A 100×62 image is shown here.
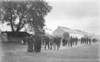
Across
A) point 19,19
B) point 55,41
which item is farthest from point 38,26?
point 55,41

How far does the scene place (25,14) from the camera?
34625mm

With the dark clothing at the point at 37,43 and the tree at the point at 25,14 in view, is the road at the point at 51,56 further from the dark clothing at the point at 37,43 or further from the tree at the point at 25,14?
the tree at the point at 25,14

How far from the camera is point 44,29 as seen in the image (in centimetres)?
3712

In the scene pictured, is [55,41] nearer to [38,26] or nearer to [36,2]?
[38,26]

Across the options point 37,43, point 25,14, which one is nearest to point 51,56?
point 37,43

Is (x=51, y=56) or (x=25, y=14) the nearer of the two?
(x=51, y=56)

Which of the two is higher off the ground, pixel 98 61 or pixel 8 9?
pixel 8 9

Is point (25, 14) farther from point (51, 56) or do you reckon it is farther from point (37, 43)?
point (51, 56)

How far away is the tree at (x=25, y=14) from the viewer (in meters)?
32.5

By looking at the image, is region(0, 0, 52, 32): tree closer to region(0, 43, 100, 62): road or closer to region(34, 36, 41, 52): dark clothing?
region(34, 36, 41, 52): dark clothing

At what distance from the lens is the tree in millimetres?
32531

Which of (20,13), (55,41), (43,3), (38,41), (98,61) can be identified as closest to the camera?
(98,61)

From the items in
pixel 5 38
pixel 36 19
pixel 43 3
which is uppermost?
pixel 43 3

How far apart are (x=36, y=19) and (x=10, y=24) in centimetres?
540
